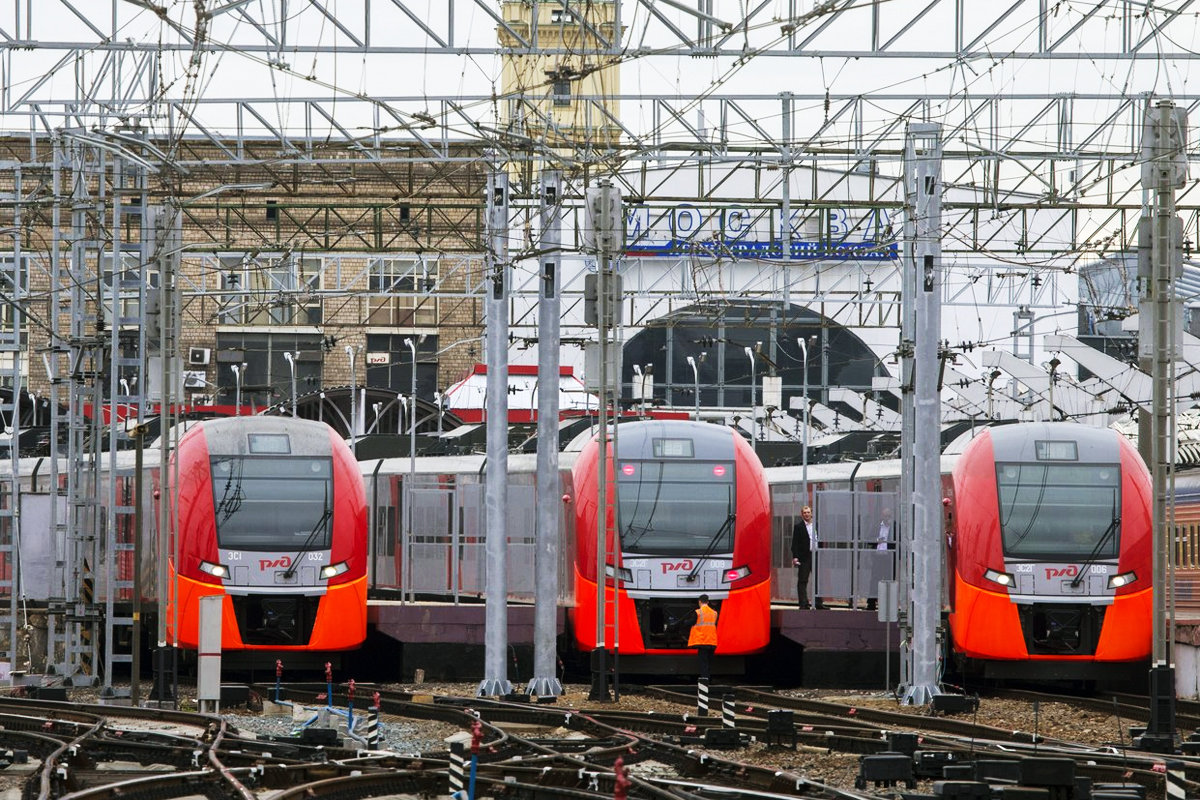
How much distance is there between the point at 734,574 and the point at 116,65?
30.9ft

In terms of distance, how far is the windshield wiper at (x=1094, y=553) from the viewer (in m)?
23.7

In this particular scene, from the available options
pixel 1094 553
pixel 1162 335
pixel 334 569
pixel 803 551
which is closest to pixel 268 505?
pixel 334 569

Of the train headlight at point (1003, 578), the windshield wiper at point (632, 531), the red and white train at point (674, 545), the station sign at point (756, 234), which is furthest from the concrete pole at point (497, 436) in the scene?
the train headlight at point (1003, 578)

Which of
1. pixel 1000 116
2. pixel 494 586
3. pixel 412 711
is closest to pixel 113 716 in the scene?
pixel 412 711

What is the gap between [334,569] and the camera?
25.3 meters

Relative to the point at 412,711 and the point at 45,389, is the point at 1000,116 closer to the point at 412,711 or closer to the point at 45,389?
the point at 412,711

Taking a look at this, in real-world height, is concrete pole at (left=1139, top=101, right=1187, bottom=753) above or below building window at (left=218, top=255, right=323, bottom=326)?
below

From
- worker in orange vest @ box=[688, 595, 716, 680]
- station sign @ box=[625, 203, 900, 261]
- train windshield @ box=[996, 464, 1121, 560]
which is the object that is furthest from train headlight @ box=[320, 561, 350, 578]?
train windshield @ box=[996, 464, 1121, 560]

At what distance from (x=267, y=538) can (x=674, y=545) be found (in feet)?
15.5

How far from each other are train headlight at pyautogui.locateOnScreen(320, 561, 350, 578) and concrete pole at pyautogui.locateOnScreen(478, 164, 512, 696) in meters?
2.51

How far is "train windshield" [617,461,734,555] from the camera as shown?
25.1 m

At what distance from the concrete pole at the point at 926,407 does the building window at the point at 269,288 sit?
37.8 ft

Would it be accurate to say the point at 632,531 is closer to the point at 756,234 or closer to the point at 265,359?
the point at 756,234

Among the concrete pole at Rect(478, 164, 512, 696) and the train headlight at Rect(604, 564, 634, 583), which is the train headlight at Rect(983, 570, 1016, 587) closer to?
the train headlight at Rect(604, 564, 634, 583)
